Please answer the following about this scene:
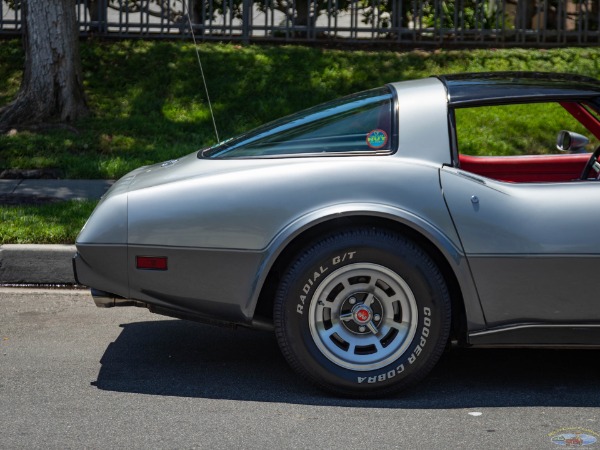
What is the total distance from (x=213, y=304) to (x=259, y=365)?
0.67 metres

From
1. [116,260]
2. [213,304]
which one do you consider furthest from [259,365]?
[116,260]

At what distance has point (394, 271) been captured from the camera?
4.76 metres

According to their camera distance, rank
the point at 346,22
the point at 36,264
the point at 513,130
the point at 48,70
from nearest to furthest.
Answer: the point at 36,264 < the point at 513,130 < the point at 48,70 < the point at 346,22

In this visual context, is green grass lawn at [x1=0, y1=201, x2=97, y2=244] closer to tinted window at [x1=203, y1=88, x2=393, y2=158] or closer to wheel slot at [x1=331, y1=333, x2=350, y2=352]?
tinted window at [x1=203, y1=88, x2=393, y2=158]

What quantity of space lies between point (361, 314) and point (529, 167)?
1762 mm

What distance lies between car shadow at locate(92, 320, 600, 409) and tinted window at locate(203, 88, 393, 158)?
3.60 feet

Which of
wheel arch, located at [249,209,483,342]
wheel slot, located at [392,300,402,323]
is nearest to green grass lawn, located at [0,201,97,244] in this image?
wheel arch, located at [249,209,483,342]

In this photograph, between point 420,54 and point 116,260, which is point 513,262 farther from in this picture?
point 420,54

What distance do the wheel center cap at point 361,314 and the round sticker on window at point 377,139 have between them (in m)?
0.77

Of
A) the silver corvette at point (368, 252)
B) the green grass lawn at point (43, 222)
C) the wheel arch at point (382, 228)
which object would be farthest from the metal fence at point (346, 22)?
the wheel arch at point (382, 228)

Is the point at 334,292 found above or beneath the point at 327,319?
above

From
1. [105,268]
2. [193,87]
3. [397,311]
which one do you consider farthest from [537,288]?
[193,87]

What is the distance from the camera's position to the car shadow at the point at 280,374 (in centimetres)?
487

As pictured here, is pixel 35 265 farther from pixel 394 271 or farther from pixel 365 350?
pixel 394 271
